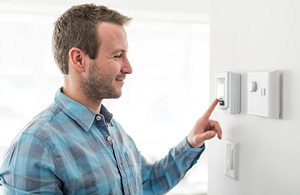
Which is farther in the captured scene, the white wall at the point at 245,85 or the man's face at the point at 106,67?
the man's face at the point at 106,67

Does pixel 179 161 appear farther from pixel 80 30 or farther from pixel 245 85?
pixel 80 30

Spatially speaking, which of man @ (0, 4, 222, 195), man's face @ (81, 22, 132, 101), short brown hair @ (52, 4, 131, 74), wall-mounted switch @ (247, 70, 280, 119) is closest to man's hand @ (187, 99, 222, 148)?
man @ (0, 4, 222, 195)

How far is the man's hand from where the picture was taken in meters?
0.90

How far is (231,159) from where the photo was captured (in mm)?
862

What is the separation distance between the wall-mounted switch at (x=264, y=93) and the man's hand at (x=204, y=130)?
0.16 metres

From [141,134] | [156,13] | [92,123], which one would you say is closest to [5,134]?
[141,134]

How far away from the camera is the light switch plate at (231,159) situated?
85 centimetres

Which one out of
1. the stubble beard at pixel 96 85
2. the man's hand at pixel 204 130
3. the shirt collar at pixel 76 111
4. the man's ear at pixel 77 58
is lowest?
the man's hand at pixel 204 130

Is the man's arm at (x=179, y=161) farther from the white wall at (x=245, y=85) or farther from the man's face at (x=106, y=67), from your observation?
the man's face at (x=106, y=67)

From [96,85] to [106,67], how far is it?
0.21ft

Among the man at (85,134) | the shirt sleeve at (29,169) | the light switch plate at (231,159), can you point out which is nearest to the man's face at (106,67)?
the man at (85,134)

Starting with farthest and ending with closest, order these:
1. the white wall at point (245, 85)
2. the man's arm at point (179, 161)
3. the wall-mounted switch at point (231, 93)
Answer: the man's arm at point (179, 161)
the wall-mounted switch at point (231, 93)
the white wall at point (245, 85)

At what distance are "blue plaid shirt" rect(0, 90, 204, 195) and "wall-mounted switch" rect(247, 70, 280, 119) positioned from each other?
0.32 meters

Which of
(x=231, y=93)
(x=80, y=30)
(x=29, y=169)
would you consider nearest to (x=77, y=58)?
→ (x=80, y=30)
